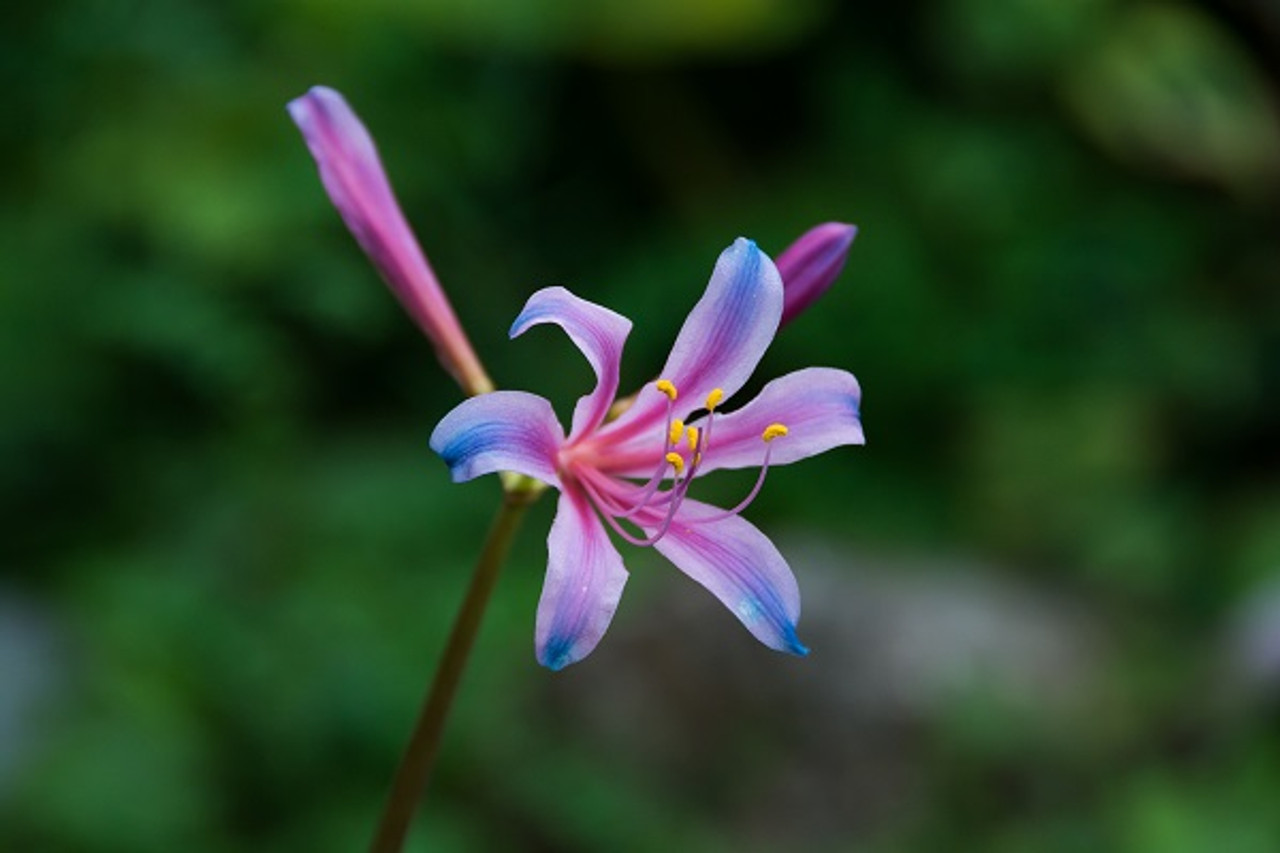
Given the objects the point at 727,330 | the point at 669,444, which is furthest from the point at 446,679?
the point at 727,330

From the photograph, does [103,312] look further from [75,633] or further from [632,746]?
[632,746]

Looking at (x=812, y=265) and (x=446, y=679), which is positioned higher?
(x=812, y=265)

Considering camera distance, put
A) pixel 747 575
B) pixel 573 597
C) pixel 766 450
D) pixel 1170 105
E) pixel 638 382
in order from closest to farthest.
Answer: pixel 573 597 → pixel 747 575 → pixel 766 450 → pixel 638 382 → pixel 1170 105

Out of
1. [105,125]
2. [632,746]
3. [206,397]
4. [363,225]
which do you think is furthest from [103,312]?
[363,225]

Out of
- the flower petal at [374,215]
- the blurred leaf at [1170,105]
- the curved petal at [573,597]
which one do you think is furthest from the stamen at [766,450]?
the blurred leaf at [1170,105]

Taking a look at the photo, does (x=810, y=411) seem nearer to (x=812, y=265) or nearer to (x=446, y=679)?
(x=812, y=265)
